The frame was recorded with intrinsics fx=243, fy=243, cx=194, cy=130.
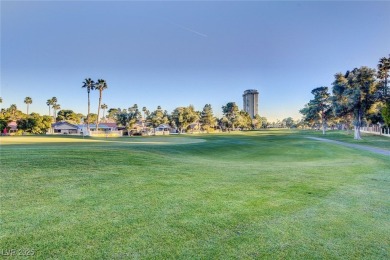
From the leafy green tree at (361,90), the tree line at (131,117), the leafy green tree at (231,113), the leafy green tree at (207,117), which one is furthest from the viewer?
the leafy green tree at (231,113)

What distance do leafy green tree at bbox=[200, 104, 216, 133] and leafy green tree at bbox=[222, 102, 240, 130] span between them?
47.4 feet

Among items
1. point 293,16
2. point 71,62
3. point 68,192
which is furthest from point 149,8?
point 71,62

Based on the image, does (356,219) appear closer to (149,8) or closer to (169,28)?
(149,8)

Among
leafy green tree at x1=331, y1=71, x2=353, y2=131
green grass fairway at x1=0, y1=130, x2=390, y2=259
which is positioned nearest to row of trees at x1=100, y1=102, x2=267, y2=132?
leafy green tree at x1=331, y1=71, x2=353, y2=131

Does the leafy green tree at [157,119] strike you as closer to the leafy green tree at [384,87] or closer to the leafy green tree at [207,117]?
the leafy green tree at [207,117]

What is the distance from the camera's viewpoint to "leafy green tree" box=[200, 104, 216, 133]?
367ft

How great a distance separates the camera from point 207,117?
367 feet

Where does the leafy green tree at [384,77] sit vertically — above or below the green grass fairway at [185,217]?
above

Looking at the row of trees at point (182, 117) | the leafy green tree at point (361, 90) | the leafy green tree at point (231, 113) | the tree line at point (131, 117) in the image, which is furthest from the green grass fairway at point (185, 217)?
the leafy green tree at point (231, 113)

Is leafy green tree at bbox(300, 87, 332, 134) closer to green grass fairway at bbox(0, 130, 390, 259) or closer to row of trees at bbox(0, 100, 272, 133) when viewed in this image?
row of trees at bbox(0, 100, 272, 133)

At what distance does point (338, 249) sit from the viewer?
3734 millimetres

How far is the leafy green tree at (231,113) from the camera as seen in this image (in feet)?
405

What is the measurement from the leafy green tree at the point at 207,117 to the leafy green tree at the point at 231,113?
14.5 meters

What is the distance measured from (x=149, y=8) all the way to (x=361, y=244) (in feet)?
83.2
